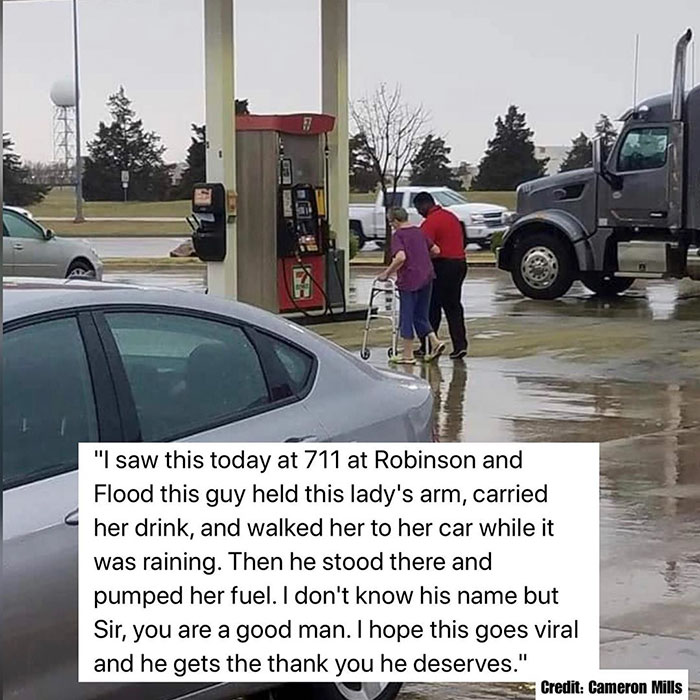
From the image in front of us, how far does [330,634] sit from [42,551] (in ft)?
2.53

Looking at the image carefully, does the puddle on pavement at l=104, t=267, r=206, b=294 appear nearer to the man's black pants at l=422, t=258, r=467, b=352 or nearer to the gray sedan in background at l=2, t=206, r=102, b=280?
the gray sedan in background at l=2, t=206, r=102, b=280

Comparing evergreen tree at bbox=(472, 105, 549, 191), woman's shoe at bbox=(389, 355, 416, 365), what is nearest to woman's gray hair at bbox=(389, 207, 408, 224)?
woman's shoe at bbox=(389, 355, 416, 365)

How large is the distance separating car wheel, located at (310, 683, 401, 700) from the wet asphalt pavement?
21.0 inches

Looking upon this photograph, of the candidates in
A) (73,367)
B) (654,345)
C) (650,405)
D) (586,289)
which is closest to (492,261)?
(586,289)

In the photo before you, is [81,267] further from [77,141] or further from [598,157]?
[77,141]

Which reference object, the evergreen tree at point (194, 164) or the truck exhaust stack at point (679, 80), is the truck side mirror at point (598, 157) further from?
the evergreen tree at point (194, 164)

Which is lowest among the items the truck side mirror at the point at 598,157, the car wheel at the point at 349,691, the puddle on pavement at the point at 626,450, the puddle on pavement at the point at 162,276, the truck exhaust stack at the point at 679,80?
the puddle on pavement at the point at 626,450

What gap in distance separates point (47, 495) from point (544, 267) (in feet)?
62.3

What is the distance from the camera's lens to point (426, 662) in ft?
12.8

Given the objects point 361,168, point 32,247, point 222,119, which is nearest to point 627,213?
point 222,119

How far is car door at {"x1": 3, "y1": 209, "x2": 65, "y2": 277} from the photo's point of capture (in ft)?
62.6

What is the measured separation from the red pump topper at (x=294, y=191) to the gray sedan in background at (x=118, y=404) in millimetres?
12862

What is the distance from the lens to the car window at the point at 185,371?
4.30 m

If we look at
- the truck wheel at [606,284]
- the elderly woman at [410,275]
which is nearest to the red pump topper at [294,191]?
the elderly woman at [410,275]
